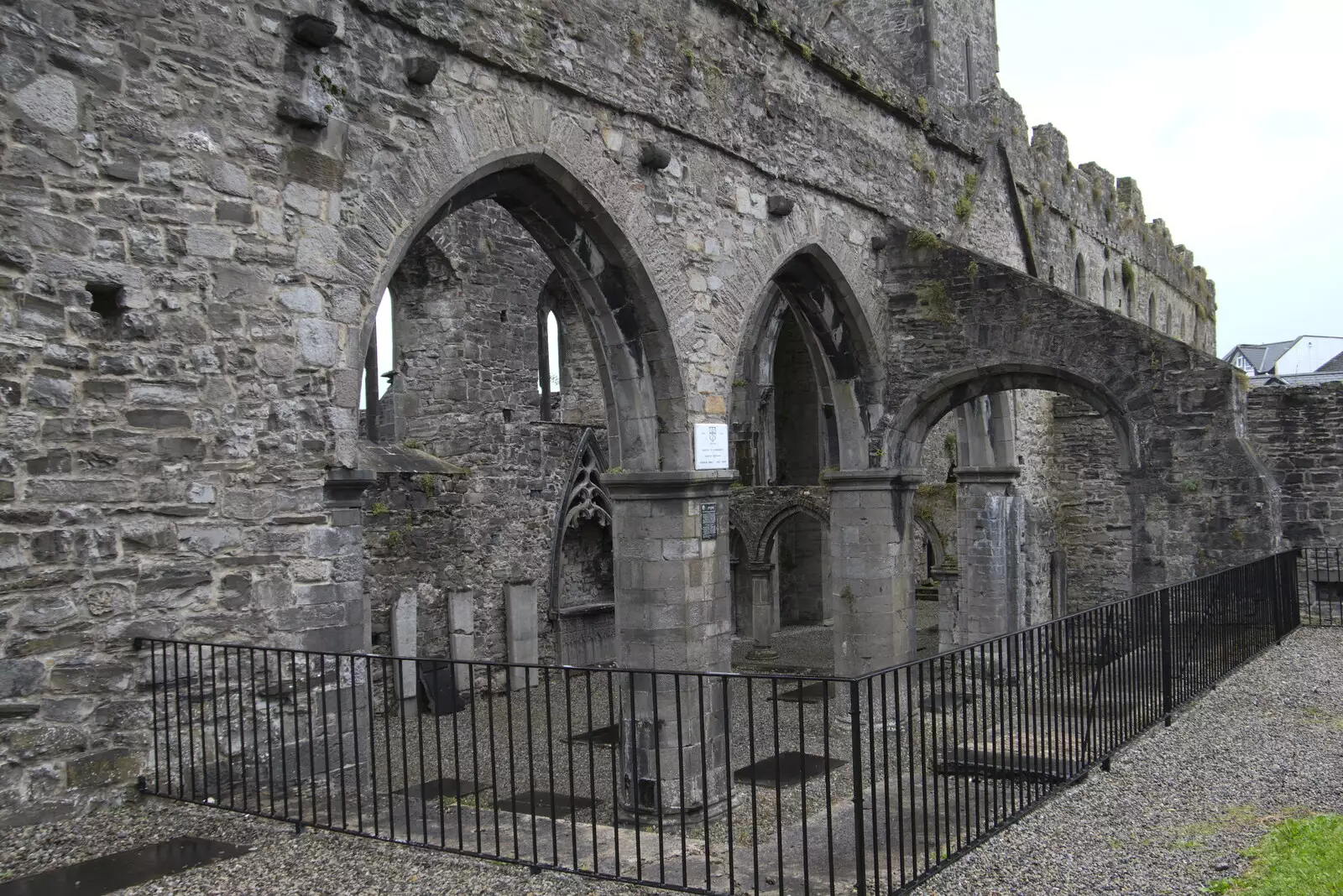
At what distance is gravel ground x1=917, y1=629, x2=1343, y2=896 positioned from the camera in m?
4.95

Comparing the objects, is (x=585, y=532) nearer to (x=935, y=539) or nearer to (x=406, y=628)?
(x=406, y=628)

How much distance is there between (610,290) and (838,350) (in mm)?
3619

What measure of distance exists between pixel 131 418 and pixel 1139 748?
6315 millimetres

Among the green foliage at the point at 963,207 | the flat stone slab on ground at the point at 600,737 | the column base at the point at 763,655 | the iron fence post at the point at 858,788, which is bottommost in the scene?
the column base at the point at 763,655

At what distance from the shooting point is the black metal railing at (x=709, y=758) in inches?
198

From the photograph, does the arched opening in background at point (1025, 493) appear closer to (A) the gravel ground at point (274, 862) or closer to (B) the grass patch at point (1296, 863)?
(B) the grass patch at point (1296, 863)

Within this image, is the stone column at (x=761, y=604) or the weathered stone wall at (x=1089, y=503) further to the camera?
the weathered stone wall at (x=1089, y=503)

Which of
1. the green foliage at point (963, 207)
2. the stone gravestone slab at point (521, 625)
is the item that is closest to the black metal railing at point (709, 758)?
the stone gravestone slab at point (521, 625)

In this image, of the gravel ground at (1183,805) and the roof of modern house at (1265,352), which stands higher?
the roof of modern house at (1265,352)

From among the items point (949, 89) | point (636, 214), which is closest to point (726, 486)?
point (636, 214)

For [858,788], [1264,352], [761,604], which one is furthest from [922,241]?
[1264,352]

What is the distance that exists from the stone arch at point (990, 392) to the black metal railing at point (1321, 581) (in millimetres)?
4827

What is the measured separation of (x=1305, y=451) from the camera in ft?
48.8

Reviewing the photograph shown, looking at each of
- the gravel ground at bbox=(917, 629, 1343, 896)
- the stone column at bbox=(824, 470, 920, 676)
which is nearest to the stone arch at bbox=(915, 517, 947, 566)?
the stone column at bbox=(824, 470, 920, 676)
